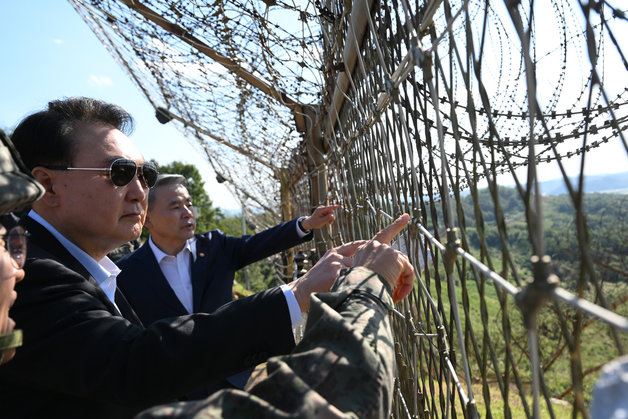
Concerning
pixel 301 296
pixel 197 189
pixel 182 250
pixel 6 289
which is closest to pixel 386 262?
pixel 301 296

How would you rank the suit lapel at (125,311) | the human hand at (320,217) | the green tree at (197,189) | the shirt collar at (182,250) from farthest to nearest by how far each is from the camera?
the green tree at (197,189) < the shirt collar at (182,250) < the human hand at (320,217) < the suit lapel at (125,311)

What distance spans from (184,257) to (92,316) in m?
2.05

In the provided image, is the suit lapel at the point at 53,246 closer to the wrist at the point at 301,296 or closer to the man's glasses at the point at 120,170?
the man's glasses at the point at 120,170

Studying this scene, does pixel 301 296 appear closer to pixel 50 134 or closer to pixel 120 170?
pixel 120 170

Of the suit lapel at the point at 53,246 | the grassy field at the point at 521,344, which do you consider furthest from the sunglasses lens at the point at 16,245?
the grassy field at the point at 521,344

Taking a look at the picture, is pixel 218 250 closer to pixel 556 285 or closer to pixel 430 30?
pixel 430 30

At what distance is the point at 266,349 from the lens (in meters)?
1.27

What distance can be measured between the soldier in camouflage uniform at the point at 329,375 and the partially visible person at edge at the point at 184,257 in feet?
5.91

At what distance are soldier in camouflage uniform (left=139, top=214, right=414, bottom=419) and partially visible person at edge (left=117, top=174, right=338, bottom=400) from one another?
5.91 feet

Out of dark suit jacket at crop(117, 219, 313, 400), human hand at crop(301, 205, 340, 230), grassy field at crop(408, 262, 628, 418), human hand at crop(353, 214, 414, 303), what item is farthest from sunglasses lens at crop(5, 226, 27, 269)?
human hand at crop(301, 205, 340, 230)

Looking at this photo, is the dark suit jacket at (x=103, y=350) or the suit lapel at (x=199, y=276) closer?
the dark suit jacket at (x=103, y=350)

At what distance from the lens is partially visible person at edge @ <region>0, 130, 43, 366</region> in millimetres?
955

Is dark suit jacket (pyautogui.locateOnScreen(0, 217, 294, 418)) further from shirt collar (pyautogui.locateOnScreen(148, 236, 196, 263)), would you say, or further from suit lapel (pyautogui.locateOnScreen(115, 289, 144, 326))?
shirt collar (pyautogui.locateOnScreen(148, 236, 196, 263))

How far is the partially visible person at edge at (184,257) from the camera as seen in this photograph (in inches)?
111
